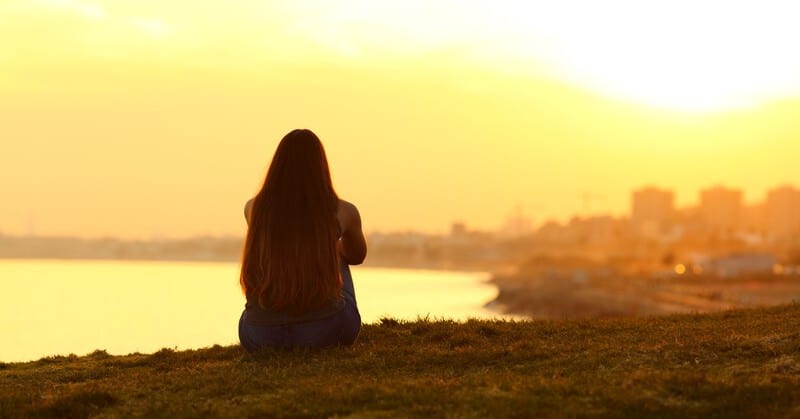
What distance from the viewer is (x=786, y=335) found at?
898 cm

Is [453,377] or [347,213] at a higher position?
[347,213]

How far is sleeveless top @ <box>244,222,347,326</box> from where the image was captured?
28.5 feet

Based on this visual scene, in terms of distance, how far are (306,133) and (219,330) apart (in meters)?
39.3

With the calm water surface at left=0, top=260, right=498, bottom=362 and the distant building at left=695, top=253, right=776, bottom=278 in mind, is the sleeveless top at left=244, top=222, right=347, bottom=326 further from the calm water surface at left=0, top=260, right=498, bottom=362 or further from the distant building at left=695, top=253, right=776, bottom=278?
the distant building at left=695, top=253, right=776, bottom=278

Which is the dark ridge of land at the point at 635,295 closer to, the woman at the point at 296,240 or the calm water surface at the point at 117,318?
the calm water surface at the point at 117,318

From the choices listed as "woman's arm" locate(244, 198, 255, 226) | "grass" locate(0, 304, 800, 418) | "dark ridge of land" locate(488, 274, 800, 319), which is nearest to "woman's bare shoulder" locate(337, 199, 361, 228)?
"woman's arm" locate(244, 198, 255, 226)

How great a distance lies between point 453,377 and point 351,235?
69.1 inches

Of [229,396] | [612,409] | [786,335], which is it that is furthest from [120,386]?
[786,335]

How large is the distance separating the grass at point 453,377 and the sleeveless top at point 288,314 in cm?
26

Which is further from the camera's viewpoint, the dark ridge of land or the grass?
the dark ridge of land

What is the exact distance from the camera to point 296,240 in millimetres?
8406

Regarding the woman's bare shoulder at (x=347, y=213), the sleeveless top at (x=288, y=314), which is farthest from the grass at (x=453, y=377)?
the woman's bare shoulder at (x=347, y=213)

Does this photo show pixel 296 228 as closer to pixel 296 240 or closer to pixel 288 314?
pixel 296 240

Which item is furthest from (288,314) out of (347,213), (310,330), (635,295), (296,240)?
(635,295)
